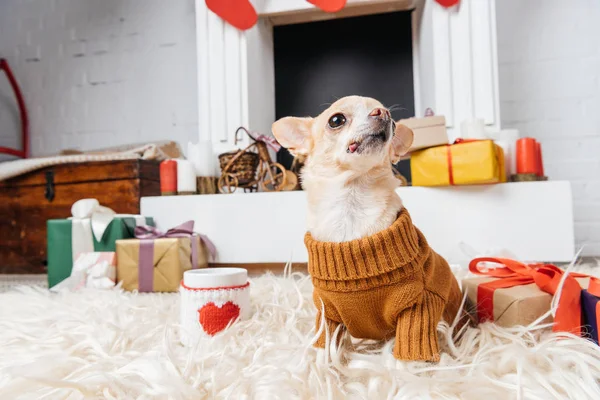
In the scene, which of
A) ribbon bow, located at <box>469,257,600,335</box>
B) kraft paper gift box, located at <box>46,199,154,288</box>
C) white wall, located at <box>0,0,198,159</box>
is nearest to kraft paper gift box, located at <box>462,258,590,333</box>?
ribbon bow, located at <box>469,257,600,335</box>

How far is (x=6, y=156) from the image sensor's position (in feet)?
7.55

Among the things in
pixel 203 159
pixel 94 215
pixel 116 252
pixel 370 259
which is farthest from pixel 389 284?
pixel 203 159

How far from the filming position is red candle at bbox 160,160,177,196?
1.54 m

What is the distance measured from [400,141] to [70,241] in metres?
1.15

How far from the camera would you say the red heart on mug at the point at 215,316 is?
72cm

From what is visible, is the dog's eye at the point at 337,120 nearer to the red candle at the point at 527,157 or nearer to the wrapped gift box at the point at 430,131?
the wrapped gift box at the point at 430,131

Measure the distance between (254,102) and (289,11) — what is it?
47 centimetres

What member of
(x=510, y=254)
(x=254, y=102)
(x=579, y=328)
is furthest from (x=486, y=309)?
(x=254, y=102)

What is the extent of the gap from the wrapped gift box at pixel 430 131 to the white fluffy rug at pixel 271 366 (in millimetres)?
680

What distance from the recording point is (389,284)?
21.9 inches

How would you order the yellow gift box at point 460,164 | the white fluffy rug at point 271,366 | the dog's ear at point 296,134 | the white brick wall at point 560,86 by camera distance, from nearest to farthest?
the white fluffy rug at point 271,366 → the dog's ear at point 296,134 → the yellow gift box at point 460,164 → the white brick wall at point 560,86

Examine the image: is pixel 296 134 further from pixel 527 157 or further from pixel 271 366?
pixel 527 157

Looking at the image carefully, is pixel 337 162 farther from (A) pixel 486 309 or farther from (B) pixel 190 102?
(B) pixel 190 102

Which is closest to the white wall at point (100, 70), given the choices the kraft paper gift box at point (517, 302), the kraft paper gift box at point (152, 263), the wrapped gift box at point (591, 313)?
the kraft paper gift box at point (152, 263)
